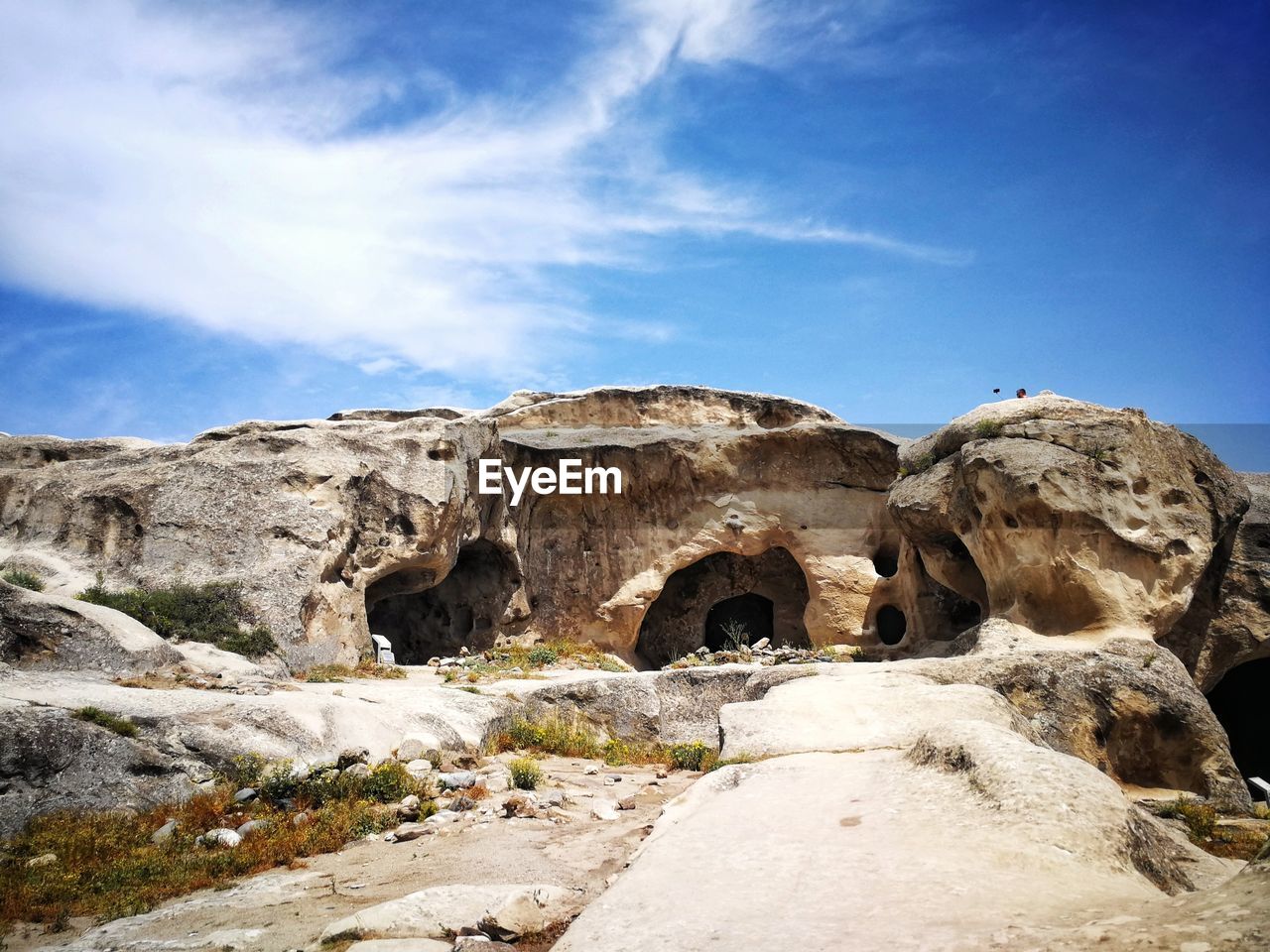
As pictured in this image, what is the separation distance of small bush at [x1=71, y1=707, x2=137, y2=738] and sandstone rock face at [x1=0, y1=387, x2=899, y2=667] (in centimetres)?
585

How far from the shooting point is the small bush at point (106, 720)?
714cm

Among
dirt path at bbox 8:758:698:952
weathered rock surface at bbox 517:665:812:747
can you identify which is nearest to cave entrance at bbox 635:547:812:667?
weathered rock surface at bbox 517:665:812:747

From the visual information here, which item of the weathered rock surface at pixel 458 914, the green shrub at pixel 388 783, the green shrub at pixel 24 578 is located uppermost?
the green shrub at pixel 24 578

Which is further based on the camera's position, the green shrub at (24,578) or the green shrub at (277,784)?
the green shrub at (24,578)

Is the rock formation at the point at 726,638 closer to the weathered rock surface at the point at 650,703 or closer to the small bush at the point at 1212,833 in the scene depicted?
the weathered rock surface at the point at 650,703

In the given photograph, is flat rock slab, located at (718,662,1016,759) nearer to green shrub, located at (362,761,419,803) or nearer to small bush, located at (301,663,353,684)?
green shrub, located at (362,761,419,803)

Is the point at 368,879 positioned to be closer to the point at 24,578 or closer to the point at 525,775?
the point at 525,775

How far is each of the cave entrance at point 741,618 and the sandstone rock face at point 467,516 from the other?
3.60 feet

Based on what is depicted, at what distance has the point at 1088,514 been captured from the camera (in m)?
12.1

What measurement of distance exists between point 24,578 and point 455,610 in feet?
28.8

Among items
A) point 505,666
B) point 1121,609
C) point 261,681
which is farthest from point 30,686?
point 1121,609

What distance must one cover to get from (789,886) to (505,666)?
1307cm

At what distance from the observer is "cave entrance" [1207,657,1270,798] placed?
16156 millimetres

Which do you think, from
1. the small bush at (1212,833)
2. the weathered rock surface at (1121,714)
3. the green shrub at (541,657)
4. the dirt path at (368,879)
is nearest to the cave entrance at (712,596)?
the green shrub at (541,657)
